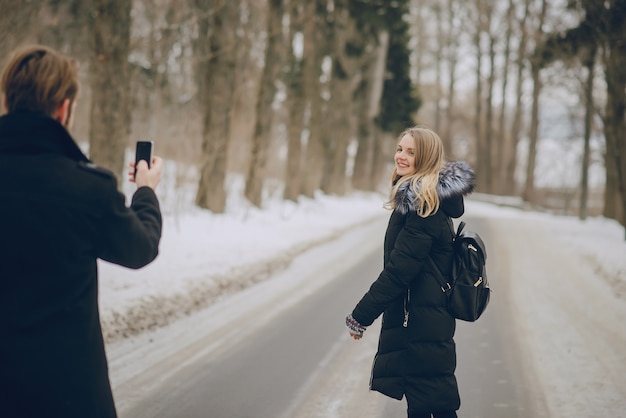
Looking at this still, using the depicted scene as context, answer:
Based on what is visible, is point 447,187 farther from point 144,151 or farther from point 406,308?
point 144,151

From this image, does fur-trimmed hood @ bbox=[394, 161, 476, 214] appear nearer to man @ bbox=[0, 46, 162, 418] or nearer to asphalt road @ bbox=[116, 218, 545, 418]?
man @ bbox=[0, 46, 162, 418]

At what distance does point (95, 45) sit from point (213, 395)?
7579mm

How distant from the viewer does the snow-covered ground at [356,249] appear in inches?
235

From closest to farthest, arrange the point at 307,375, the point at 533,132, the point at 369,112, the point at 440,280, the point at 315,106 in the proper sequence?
1. the point at 440,280
2. the point at 307,375
3. the point at 315,106
4. the point at 369,112
5. the point at 533,132

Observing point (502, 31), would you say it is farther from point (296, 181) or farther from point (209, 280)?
point (209, 280)

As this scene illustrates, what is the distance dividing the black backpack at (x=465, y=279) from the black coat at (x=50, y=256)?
5.94ft

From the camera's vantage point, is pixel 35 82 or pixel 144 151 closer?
pixel 35 82

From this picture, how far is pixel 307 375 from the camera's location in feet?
18.7

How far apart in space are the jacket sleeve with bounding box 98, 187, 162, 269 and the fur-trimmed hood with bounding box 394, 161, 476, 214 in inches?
57.2

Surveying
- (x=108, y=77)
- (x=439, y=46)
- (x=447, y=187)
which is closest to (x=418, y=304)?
(x=447, y=187)

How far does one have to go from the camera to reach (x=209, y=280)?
9305 millimetres

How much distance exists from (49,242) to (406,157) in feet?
6.55

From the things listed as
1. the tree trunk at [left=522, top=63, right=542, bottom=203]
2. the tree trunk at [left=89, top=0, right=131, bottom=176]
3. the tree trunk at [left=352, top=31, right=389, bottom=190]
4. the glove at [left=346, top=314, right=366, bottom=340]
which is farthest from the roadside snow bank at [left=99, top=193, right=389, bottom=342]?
the tree trunk at [left=522, top=63, right=542, bottom=203]

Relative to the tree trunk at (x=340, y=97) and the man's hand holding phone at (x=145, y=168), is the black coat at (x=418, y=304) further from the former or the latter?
the tree trunk at (x=340, y=97)
